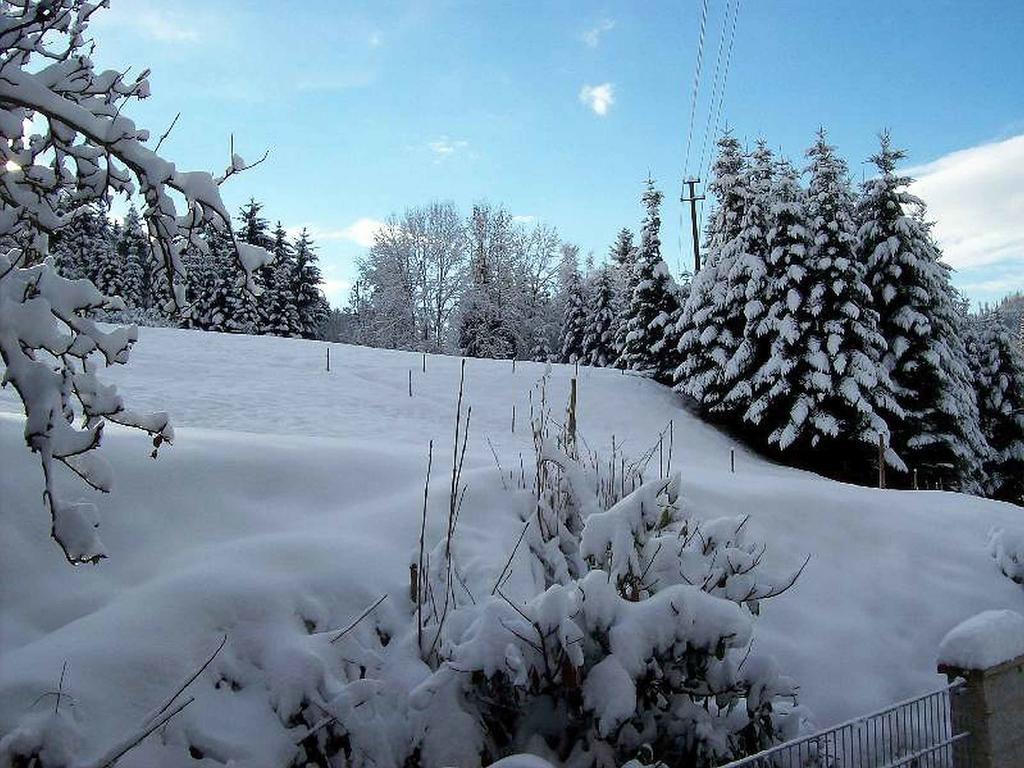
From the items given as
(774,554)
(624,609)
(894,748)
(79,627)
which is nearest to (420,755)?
(624,609)

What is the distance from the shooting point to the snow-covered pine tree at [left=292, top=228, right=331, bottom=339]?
1619 inches

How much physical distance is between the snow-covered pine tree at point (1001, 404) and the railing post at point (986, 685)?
2296 cm

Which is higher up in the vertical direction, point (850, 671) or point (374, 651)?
point (374, 651)

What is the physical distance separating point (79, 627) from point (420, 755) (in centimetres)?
136

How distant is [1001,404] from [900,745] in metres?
24.0

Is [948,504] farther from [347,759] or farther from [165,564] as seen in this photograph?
[165,564]

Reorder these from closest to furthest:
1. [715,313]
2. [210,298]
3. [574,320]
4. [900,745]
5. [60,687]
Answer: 1. [60,687]
2. [900,745]
3. [715,313]
4. [210,298]
5. [574,320]

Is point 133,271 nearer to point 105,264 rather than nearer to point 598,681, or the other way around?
point 105,264

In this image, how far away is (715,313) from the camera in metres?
20.5

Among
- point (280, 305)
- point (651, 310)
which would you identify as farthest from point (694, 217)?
point (280, 305)

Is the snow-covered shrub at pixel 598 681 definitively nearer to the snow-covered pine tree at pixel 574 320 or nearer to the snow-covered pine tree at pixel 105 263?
the snow-covered pine tree at pixel 574 320

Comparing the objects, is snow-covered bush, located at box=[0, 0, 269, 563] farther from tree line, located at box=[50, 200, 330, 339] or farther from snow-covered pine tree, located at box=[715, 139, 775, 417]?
tree line, located at box=[50, 200, 330, 339]

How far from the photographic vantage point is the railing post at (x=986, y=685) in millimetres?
3545

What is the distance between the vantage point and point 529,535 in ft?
14.4
